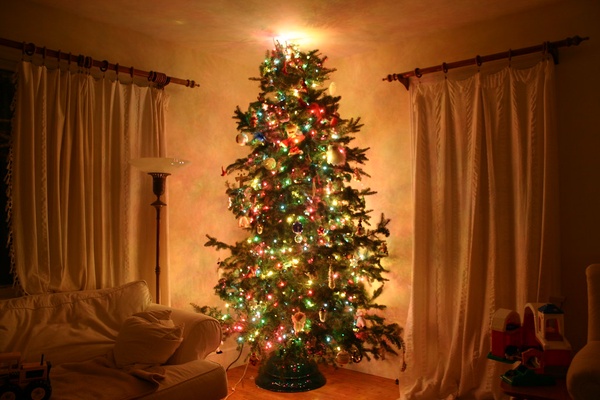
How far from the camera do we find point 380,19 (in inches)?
148

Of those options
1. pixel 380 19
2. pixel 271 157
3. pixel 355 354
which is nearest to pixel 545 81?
pixel 380 19

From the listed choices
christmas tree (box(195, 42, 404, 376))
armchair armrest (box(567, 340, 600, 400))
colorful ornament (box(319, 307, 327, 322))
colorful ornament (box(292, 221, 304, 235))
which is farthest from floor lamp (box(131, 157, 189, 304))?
armchair armrest (box(567, 340, 600, 400))

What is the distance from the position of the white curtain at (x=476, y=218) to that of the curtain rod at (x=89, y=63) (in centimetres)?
195

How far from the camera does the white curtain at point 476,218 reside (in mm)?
3438

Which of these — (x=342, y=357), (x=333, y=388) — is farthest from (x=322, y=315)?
(x=333, y=388)

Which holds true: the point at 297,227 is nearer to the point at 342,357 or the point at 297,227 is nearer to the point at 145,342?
the point at 342,357

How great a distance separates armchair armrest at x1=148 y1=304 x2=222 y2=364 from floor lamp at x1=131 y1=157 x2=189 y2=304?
2.30 feet

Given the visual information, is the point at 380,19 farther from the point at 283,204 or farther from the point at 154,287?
the point at 154,287

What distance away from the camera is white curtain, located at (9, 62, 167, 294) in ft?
10.6

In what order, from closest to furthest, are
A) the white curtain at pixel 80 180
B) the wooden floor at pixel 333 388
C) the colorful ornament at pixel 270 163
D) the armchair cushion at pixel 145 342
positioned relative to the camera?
the armchair cushion at pixel 145 342 → the white curtain at pixel 80 180 → the colorful ornament at pixel 270 163 → the wooden floor at pixel 333 388

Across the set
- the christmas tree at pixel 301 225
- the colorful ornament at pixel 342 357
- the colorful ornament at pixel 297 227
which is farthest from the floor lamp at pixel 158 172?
the colorful ornament at pixel 342 357

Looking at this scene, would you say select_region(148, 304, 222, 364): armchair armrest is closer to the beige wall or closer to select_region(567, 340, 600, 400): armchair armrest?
the beige wall

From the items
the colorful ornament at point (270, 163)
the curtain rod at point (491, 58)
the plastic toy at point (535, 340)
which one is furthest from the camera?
the colorful ornament at point (270, 163)

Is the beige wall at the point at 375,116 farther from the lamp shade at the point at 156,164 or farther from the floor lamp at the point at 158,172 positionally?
the lamp shade at the point at 156,164
